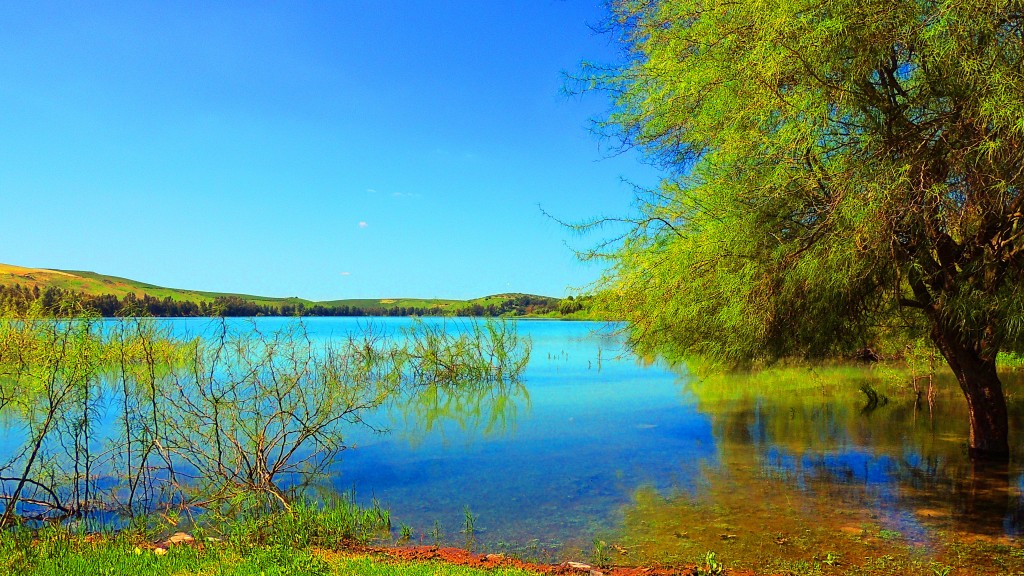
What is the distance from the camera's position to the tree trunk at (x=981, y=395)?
360 inches

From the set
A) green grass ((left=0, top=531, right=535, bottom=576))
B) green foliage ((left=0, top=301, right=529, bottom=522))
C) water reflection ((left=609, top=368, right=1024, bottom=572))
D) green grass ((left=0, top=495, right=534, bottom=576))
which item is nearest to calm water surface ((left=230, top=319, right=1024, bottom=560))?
water reflection ((left=609, top=368, right=1024, bottom=572))

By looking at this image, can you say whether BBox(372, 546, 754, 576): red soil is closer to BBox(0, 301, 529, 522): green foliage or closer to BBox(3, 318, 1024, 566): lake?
BBox(3, 318, 1024, 566): lake

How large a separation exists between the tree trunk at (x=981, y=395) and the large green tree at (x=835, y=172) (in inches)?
1.1

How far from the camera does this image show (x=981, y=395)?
9367 mm

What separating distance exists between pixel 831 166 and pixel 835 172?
0.79 ft

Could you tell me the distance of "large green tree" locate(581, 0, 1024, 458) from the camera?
6539 mm

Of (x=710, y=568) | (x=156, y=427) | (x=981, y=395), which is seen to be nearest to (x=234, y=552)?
(x=156, y=427)

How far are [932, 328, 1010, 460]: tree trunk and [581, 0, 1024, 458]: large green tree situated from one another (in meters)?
0.03

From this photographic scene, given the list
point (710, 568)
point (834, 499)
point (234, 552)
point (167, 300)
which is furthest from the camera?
point (167, 300)

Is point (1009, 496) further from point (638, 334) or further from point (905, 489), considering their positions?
point (638, 334)

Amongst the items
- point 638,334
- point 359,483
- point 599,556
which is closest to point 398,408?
point 359,483

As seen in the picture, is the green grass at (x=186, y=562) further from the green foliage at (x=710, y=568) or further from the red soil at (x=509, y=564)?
the green foliage at (x=710, y=568)

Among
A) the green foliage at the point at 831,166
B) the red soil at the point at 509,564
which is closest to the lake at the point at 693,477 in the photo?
the red soil at the point at 509,564

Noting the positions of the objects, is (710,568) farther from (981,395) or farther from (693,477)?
(981,395)
